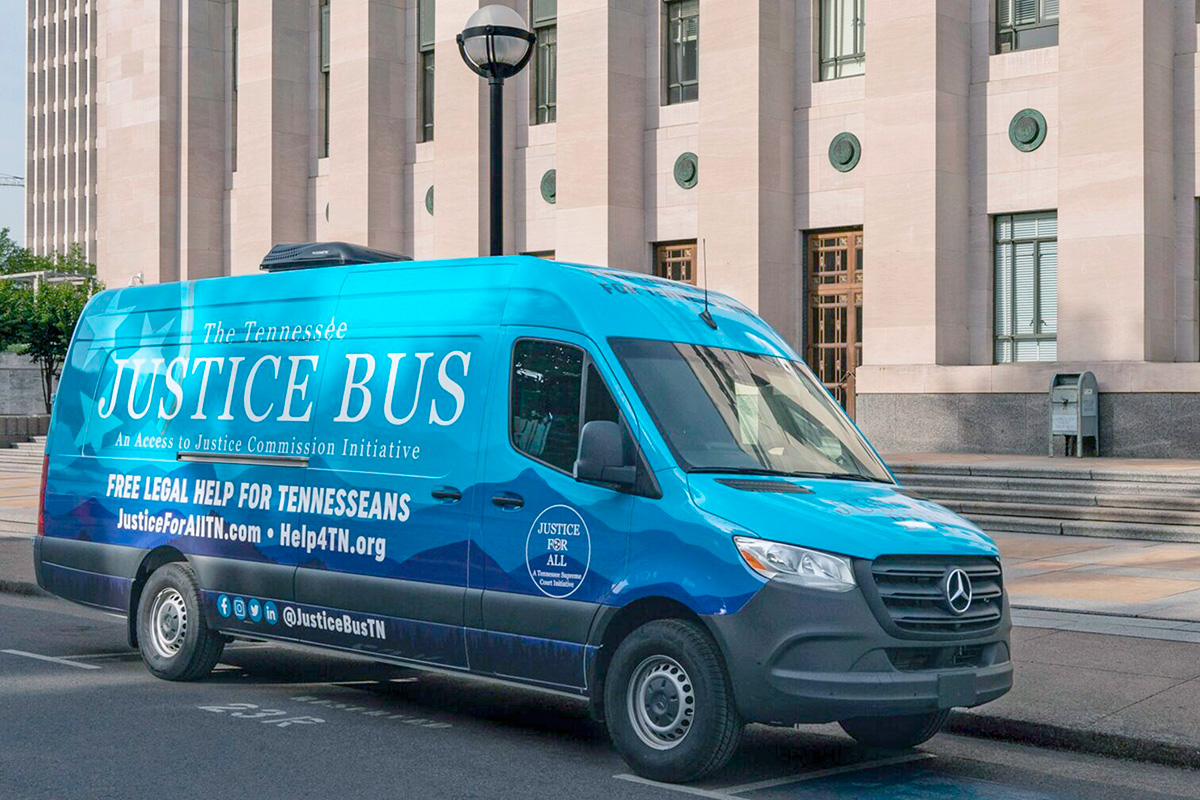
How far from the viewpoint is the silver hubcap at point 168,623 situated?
9.30m

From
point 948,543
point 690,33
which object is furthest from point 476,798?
point 690,33

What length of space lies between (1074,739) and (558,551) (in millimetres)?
2829

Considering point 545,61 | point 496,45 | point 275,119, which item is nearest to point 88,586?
point 496,45

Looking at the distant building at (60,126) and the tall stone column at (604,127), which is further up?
the distant building at (60,126)

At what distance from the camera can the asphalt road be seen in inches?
257

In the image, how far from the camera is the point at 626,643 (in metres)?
6.86

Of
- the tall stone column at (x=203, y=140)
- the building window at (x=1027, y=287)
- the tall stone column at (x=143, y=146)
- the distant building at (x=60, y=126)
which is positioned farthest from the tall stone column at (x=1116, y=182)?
the distant building at (x=60, y=126)

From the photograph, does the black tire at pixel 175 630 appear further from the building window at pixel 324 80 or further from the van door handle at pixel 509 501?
the building window at pixel 324 80

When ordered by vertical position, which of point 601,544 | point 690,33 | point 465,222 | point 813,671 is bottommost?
point 813,671

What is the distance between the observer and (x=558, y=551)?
721 centimetres

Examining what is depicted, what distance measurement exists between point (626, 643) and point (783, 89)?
20.3m

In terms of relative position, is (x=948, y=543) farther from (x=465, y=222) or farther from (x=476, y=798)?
(x=465, y=222)

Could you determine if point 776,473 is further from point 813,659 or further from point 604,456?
point 813,659

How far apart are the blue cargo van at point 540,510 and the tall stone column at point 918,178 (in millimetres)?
16213
